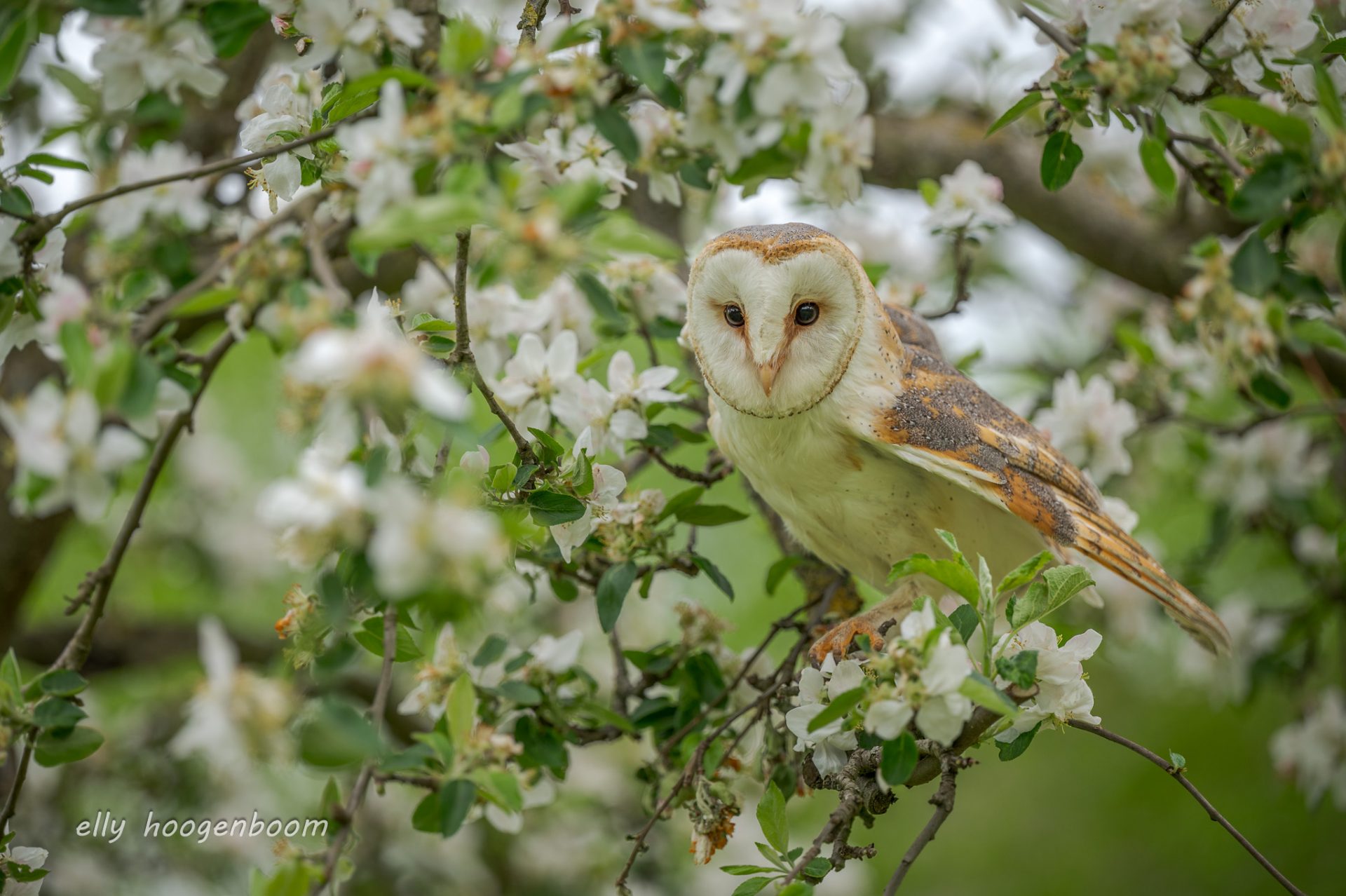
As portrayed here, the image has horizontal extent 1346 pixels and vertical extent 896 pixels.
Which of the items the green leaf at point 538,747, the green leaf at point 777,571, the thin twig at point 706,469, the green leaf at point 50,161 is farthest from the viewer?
the green leaf at point 777,571

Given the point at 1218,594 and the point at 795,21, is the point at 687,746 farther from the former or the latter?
the point at 1218,594

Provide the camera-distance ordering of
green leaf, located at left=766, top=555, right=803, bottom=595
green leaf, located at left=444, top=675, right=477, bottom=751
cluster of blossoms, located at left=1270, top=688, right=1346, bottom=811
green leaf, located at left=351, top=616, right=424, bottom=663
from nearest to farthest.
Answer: green leaf, located at left=444, top=675, right=477, bottom=751 < green leaf, located at left=351, top=616, right=424, bottom=663 < green leaf, located at left=766, top=555, right=803, bottom=595 < cluster of blossoms, located at left=1270, top=688, right=1346, bottom=811

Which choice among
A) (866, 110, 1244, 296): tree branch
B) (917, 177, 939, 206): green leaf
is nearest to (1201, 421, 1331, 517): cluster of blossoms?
(866, 110, 1244, 296): tree branch

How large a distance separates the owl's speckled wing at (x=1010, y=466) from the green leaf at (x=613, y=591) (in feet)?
1.29

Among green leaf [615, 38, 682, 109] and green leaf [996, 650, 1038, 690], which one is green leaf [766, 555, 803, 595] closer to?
green leaf [996, 650, 1038, 690]

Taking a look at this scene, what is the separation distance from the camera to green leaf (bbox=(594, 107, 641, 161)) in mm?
912

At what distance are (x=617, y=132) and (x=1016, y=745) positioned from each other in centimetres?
80

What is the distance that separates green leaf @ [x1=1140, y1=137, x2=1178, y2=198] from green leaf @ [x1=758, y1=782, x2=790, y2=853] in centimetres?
90

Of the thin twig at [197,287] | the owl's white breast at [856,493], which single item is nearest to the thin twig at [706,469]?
the owl's white breast at [856,493]

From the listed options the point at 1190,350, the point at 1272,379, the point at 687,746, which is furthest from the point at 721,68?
the point at 1190,350

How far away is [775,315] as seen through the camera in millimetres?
1367

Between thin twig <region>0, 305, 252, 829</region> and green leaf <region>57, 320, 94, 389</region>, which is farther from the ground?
green leaf <region>57, 320, 94, 389</region>

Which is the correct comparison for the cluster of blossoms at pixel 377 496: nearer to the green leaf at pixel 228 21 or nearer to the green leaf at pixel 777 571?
the green leaf at pixel 228 21

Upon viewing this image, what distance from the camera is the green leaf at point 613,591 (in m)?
1.26
